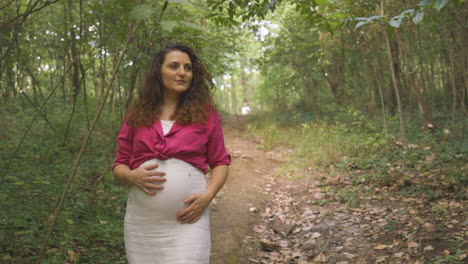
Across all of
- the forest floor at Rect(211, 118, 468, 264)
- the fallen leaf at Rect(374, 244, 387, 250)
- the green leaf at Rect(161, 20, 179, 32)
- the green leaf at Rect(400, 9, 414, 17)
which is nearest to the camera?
the green leaf at Rect(161, 20, 179, 32)

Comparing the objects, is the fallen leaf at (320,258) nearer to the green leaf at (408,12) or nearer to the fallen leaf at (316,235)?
the fallen leaf at (316,235)

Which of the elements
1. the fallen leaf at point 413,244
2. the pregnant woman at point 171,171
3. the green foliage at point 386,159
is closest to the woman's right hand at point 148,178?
the pregnant woman at point 171,171

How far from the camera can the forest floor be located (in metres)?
3.83

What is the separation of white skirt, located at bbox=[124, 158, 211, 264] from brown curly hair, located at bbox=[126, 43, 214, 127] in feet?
0.85

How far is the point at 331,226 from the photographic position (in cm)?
479

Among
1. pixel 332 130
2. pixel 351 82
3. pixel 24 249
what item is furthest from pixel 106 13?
pixel 351 82

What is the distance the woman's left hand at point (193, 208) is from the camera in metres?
2.02

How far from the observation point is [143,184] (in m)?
2.03

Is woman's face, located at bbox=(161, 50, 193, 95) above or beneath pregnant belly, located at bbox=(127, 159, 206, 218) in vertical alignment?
above

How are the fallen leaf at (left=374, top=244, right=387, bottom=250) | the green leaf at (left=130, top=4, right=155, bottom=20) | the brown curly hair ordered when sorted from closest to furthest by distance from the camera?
the green leaf at (left=130, top=4, right=155, bottom=20) < the brown curly hair < the fallen leaf at (left=374, top=244, right=387, bottom=250)

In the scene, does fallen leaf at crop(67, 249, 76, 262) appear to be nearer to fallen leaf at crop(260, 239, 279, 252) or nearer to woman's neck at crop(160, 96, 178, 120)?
woman's neck at crop(160, 96, 178, 120)

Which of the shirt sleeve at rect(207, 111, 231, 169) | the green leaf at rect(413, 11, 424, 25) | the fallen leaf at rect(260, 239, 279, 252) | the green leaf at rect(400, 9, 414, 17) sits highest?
the green leaf at rect(400, 9, 414, 17)

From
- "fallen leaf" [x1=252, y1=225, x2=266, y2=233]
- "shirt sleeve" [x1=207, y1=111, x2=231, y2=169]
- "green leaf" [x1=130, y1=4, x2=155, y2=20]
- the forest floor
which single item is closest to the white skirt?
"shirt sleeve" [x1=207, y1=111, x2=231, y2=169]

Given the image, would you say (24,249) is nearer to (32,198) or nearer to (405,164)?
(32,198)
